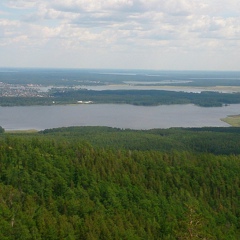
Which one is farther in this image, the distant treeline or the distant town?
the distant town

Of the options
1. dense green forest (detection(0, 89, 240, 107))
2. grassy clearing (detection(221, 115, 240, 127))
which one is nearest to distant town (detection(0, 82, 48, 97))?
dense green forest (detection(0, 89, 240, 107))

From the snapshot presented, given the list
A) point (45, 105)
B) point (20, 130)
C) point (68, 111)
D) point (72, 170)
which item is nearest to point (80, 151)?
point (72, 170)

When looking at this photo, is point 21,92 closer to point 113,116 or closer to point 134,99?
point 134,99

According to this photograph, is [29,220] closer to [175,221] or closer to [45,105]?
[175,221]

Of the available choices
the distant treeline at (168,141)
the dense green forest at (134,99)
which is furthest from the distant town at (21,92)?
the distant treeline at (168,141)

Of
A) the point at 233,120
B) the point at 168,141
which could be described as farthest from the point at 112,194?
the point at 233,120

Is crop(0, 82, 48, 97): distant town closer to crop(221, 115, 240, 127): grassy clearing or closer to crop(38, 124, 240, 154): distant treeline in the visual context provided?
crop(221, 115, 240, 127): grassy clearing
